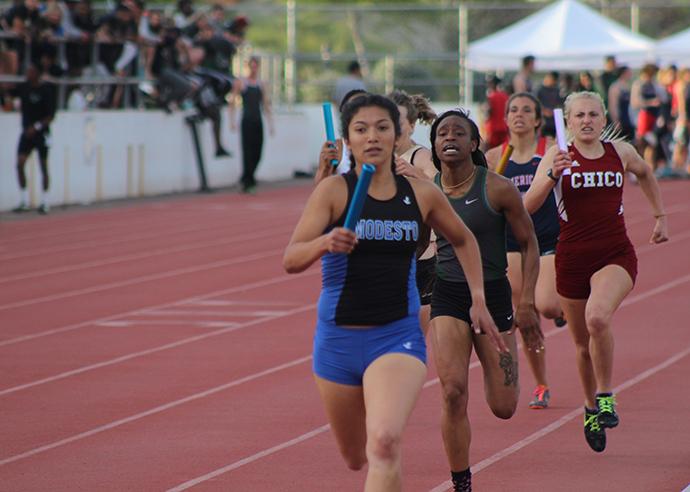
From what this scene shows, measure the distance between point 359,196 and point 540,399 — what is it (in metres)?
4.27

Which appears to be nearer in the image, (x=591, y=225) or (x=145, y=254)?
(x=591, y=225)

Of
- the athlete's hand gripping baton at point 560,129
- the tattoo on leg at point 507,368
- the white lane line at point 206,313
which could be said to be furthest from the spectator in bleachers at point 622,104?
the tattoo on leg at point 507,368

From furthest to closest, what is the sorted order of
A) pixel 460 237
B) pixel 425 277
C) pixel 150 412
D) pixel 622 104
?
pixel 622 104 → pixel 150 412 → pixel 425 277 → pixel 460 237

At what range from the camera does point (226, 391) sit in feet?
33.1

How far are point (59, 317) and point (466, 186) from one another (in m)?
7.03

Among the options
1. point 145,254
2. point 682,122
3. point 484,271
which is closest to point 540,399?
point 484,271

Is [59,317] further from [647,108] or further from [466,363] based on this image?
[647,108]

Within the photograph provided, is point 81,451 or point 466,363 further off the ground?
point 466,363

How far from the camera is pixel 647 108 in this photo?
30188 mm

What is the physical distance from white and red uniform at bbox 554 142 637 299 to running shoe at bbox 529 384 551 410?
864 mm

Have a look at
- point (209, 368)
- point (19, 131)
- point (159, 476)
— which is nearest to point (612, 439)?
point (159, 476)

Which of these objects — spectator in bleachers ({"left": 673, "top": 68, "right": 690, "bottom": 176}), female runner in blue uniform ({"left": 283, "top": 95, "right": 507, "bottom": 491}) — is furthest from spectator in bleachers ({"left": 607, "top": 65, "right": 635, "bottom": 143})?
female runner in blue uniform ({"left": 283, "top": 95, "right": 507, "bottom": 491})

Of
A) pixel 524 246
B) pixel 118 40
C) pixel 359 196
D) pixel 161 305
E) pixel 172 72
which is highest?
pixel 118 40

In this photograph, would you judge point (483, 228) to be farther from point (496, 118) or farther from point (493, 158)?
point (496, 118)
